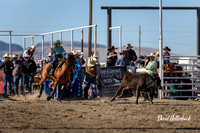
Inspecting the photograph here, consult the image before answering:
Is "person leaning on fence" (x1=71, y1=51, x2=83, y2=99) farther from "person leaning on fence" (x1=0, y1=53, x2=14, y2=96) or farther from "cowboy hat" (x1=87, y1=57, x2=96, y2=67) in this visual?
"person leaning on fence" (x1=0, y1=53, x2=14, y2=96)

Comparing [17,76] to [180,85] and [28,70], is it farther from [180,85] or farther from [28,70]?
[180,85]

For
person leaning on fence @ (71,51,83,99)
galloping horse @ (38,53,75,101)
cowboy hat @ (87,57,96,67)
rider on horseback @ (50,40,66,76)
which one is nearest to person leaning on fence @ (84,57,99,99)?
cowboy hat @ (87,57,96,67)

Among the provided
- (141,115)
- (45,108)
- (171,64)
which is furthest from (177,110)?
(171,64)

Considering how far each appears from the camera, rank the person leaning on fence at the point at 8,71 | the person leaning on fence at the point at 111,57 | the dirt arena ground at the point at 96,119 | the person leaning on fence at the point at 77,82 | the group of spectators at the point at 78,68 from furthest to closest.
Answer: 1. the person leaning on fence at the point at 8,71
2. the person leaning on fence at the point at 111,57
3. the person leaning on fence at the point at 77,82
4. the group of spectators at the point at 78,68
5. the dirt arena ground at the point at 96,119

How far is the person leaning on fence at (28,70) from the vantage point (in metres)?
17.4

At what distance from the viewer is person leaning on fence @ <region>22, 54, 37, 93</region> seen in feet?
57.2

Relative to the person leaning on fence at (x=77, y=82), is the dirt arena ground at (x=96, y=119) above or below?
below

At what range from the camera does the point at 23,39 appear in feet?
78.9

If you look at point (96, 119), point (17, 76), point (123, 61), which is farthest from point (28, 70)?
point (96, 119)

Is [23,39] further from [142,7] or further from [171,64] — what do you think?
[171,64]

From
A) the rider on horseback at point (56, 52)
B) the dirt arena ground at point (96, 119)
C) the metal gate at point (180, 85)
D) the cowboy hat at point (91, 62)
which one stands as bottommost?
the dirt arena ground at point (96, 119)

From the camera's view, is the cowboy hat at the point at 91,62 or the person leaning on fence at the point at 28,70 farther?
the person leaning on fence at the point at 28,70

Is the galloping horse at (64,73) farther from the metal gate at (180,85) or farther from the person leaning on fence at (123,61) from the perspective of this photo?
the metal gate at (180,85)

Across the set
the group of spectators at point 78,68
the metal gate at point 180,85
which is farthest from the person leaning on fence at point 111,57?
the metal gate at point 180,85
